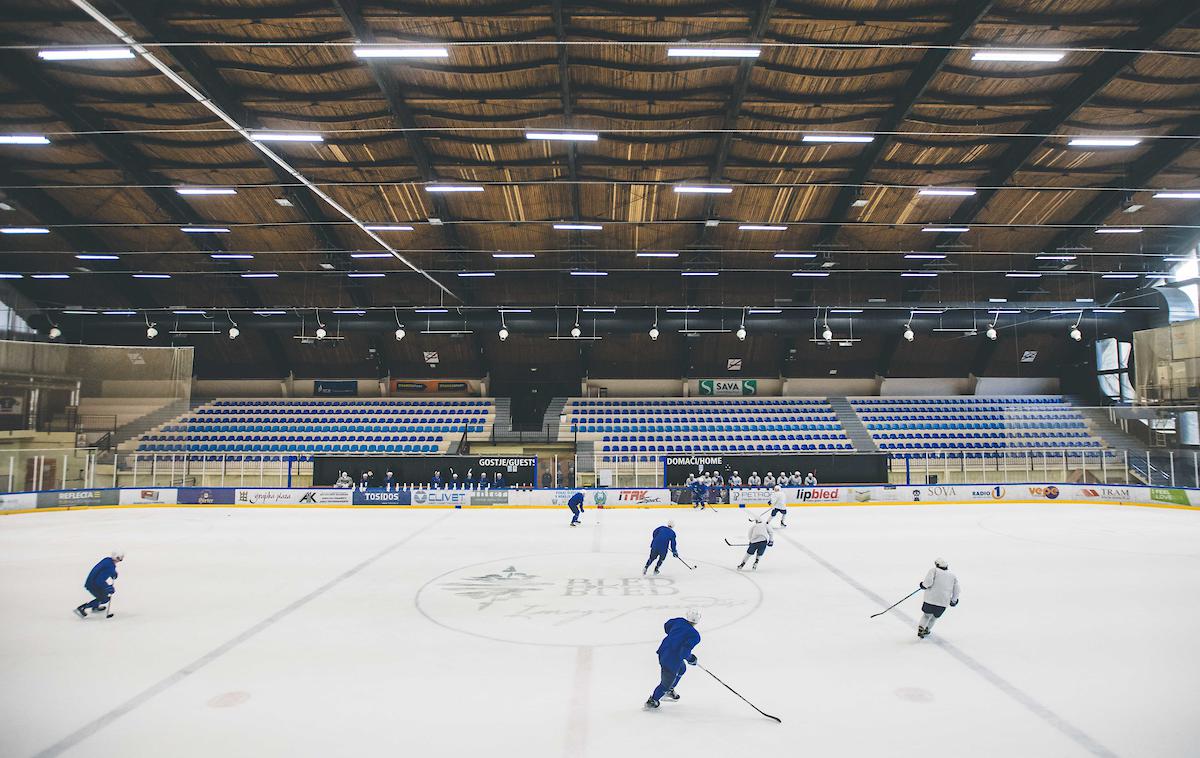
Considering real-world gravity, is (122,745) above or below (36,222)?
below

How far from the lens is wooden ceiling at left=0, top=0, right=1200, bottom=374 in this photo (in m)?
15.8

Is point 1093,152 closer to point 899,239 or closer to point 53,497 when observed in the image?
point 899,239

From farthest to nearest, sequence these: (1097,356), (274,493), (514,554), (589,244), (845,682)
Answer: (1097,356) → (589,244) → (274,493) → (514,554) → (845,682)

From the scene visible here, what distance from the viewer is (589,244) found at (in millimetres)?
26984

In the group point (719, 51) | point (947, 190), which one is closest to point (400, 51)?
point (719, 51)

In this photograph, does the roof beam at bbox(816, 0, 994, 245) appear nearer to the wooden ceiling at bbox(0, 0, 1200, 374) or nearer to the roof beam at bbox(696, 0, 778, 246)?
the wooden ceiling at bbox(0, 0, 1200, 374)

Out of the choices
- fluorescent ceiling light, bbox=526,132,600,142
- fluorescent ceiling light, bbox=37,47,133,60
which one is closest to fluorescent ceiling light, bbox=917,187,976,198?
fluorescent ceiling light, bbox=526,132,600,142

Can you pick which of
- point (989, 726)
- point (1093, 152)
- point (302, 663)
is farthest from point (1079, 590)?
point (1093, 152)

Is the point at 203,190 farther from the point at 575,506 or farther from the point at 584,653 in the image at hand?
the point at 584,653

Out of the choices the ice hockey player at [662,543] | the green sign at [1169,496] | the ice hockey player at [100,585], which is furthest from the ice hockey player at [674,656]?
the green sign at [1169,496]

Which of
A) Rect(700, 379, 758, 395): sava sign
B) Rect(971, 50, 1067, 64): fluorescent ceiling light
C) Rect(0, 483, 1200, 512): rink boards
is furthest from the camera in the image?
Rect(700, 379, 758, 395): sava sign

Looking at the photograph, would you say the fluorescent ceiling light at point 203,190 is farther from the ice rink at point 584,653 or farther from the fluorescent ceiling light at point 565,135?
the ice rink at point 584,653

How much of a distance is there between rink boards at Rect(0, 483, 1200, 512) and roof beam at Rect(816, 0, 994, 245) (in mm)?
11103

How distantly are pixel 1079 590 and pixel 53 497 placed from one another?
106ft
